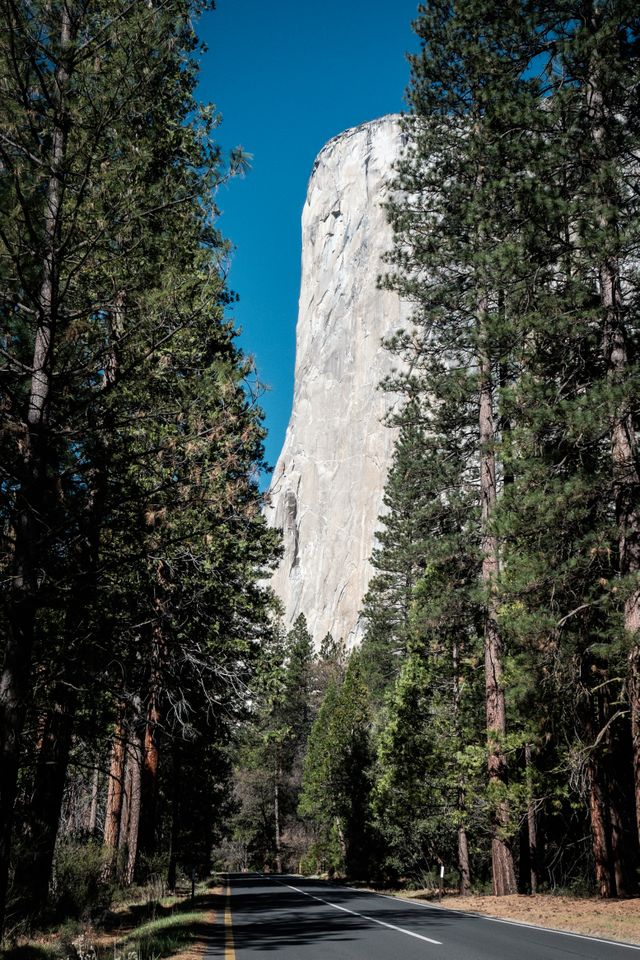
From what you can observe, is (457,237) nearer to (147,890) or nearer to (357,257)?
(147,890)

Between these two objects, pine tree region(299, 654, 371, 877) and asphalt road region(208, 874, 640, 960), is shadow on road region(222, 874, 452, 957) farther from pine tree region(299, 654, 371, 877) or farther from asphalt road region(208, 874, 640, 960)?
pine tree region(299, 654, 371, 877)

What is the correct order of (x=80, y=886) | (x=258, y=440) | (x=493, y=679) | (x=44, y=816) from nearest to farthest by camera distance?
(x=44, y=816)
(x=80, y=886)
(x=258, y=440)
(x=493, y=679)

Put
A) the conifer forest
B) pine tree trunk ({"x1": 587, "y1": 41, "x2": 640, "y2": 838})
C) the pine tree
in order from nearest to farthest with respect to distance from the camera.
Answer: the conifer forest, pine tree trunk ({"x1": 587, "y1": 41, "x2": 640, "y2": 838}), the pine tree

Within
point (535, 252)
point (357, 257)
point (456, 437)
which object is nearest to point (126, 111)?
point (535, 252)

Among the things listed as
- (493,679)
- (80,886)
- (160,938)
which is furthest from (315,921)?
(493,679)

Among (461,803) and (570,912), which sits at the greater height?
(461,803)

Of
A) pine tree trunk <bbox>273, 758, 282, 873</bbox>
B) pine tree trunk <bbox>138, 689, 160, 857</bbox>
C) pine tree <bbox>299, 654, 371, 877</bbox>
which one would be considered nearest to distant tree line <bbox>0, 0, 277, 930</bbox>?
pine tree trunk <bbox>138, 689, 160, 857</bbox>

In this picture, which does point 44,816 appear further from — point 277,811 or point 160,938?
point 277,811
